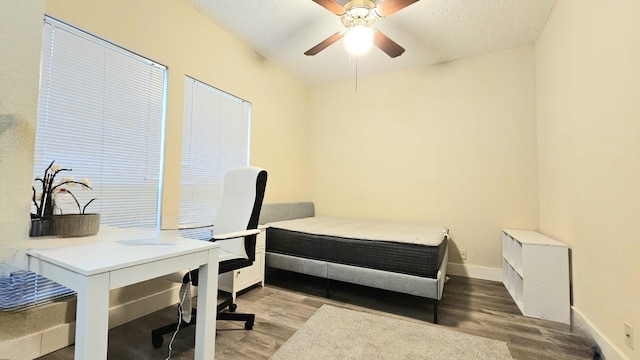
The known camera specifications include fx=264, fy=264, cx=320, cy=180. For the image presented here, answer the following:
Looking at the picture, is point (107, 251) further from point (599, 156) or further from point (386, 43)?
point (599, 156)

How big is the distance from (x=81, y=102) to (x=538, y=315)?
392 centimetres

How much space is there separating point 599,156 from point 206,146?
326 centimetres

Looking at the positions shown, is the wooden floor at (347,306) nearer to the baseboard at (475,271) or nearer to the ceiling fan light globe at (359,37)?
the baseboard at (475,271)

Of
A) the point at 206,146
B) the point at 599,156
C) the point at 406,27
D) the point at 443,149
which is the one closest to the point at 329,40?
the point at 406,27

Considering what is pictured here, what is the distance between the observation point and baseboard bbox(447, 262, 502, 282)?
10.4 feet

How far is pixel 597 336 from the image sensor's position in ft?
5.65

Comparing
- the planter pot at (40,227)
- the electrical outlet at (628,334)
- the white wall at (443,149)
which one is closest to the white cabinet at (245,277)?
the planter pot at (40,227)

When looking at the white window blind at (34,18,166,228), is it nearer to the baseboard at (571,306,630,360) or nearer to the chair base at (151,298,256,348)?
the chair base at (151,298,256,348)

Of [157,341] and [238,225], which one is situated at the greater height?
[238,225]

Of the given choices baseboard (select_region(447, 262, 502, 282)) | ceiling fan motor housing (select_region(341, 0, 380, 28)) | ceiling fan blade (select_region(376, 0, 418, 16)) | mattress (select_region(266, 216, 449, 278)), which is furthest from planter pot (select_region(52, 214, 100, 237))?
baseboard (select_region(447, 262, 502, 282))

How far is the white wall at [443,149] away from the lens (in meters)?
3.17

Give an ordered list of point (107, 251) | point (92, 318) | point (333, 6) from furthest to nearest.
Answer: point (333, 6)
point (107, 251)
point (92, 318)

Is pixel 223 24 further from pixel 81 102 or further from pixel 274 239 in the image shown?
pixel 274 239

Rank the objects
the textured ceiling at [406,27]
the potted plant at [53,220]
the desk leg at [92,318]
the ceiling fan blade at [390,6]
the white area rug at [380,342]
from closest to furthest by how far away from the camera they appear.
Result: 1. the desk leg at [92,318]
2. the potted plant at [53,220]
3. the white area rug at [380,342]
4. the ceiling fan blade at [390,6]
5. the textured ceiling at [406,27]
